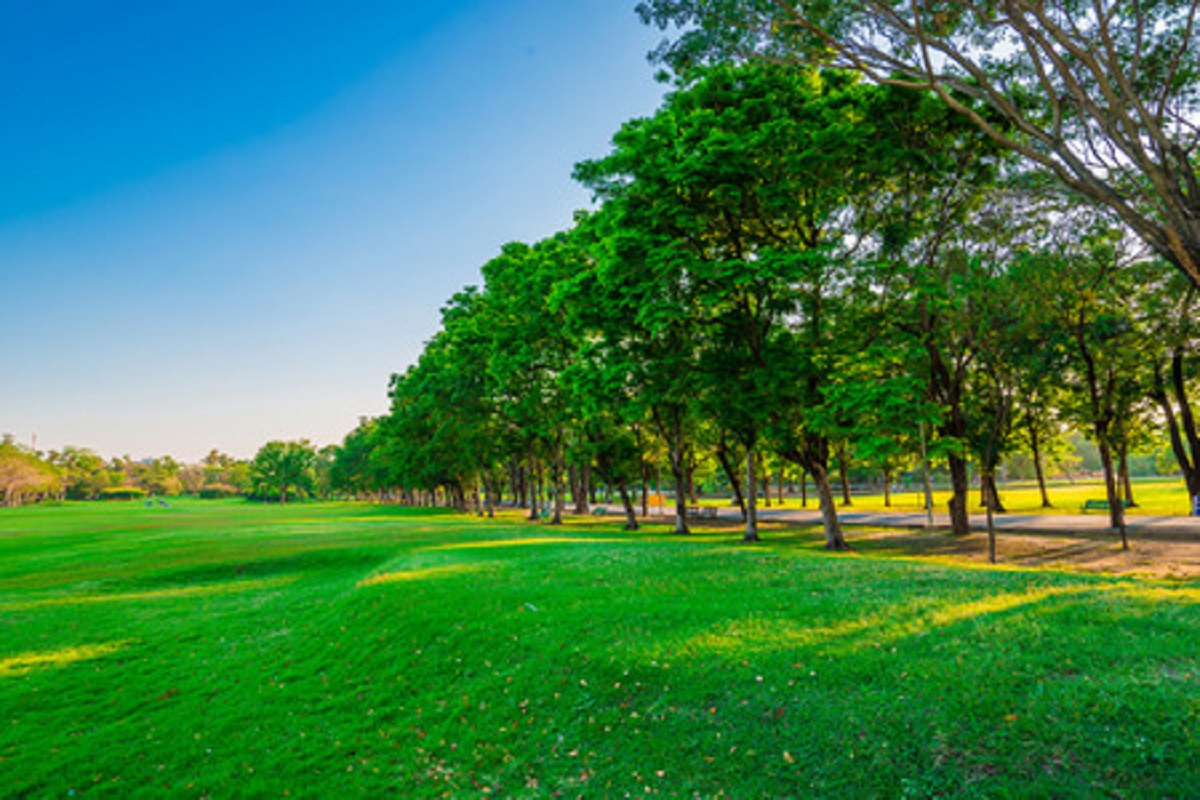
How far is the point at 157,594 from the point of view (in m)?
19.6

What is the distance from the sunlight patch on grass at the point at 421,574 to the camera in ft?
54.7

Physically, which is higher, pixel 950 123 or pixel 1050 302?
pixel 950 123

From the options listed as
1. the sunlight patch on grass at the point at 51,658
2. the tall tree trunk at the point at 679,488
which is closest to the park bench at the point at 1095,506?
the tall tree trunk at the point at 679,488

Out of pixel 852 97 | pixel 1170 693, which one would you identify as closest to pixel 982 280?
pixel 852 97

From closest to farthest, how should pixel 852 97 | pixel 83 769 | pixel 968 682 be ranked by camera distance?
1. pixel 968 682
2. pixel 83 769
3. pixel 852 97

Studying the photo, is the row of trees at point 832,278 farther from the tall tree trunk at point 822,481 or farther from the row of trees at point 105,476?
the row of trees at point 105,476

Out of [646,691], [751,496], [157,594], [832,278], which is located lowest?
[157,594]

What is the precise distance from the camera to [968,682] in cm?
662

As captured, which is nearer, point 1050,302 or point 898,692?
point 898,692

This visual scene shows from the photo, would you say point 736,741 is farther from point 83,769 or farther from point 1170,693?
point 83,769

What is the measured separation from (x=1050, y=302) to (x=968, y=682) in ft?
55.2

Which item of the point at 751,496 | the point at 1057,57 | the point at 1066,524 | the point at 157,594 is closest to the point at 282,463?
→ the point at 157,594

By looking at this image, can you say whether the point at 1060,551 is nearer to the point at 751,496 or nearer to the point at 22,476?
the point at 751,496

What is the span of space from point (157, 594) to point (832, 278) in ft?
83.4
